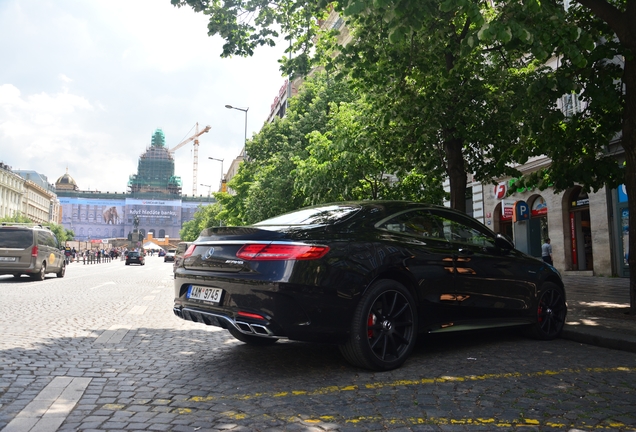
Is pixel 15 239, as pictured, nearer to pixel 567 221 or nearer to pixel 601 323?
pixel 601 323

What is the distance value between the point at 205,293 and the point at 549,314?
4.08m

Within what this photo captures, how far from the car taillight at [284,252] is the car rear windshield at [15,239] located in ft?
53.1

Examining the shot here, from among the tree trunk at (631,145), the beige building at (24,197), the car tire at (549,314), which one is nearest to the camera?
the car tire at (549,314)

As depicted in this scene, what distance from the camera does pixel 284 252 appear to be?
449 cm

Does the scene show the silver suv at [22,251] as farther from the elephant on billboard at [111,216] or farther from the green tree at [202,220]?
the elephant on billboard at [111,216]

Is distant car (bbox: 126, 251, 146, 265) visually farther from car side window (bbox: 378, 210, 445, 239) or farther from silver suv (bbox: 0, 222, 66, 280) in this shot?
car side window (bbox: 378, 210, 445, 239)

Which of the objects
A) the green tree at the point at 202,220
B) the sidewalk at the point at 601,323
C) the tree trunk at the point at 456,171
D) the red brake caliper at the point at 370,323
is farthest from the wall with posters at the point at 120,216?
the red brake caliper at the point at 370,323

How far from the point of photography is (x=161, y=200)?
19362cm

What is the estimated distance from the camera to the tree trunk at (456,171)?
502 inches

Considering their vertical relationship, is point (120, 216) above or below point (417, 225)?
above

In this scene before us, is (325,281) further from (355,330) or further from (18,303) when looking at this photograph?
(18,303)

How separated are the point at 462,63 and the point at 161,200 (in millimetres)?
190656

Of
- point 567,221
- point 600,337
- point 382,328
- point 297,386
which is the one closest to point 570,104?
point 567,221

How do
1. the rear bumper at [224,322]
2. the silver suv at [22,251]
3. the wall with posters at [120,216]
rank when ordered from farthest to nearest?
the wall with posters at [120,216], the silver suv at [22,251], the rear bumper at [224,322]
